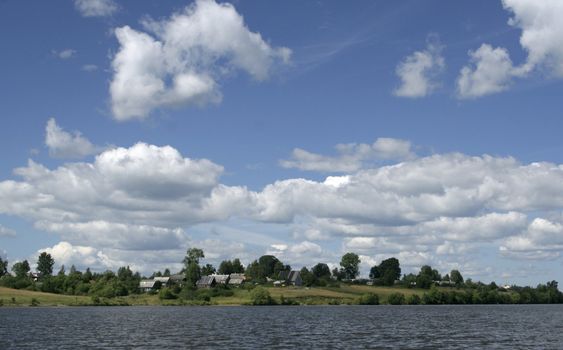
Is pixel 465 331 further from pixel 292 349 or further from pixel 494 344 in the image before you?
pixel 292 349

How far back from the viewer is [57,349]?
65.2m

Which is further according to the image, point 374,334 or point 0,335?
point 374,334

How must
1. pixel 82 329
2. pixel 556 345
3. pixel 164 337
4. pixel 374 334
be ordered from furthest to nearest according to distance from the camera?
1. pixel 82 329
2. pixel 374 334
3. pixel 164 337
4. pixel 556 345

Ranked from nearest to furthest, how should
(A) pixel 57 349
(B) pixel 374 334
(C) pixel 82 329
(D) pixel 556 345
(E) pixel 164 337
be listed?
(A) pixel 57 349
(D) pixel 556 345
(E) pixel 164 337
(B) pixel 374 334
(C) pixel 82 329

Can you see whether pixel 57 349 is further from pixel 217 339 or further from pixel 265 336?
pixel 265 336

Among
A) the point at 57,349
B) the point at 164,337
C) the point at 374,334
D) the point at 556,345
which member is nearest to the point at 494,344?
the point at 556,345

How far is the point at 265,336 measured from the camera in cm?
8331

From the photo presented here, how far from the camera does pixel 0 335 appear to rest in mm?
81812

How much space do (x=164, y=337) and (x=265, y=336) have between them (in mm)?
12782

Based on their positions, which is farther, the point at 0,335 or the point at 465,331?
the point at 465,331

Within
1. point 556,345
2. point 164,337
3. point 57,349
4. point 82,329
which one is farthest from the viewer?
point 82,329

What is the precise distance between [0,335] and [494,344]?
6008 cm

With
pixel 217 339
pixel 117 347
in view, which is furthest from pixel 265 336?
pixel 117 347

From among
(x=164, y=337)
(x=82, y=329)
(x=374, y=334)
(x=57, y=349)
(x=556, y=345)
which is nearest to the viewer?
(x=57, y=349)
